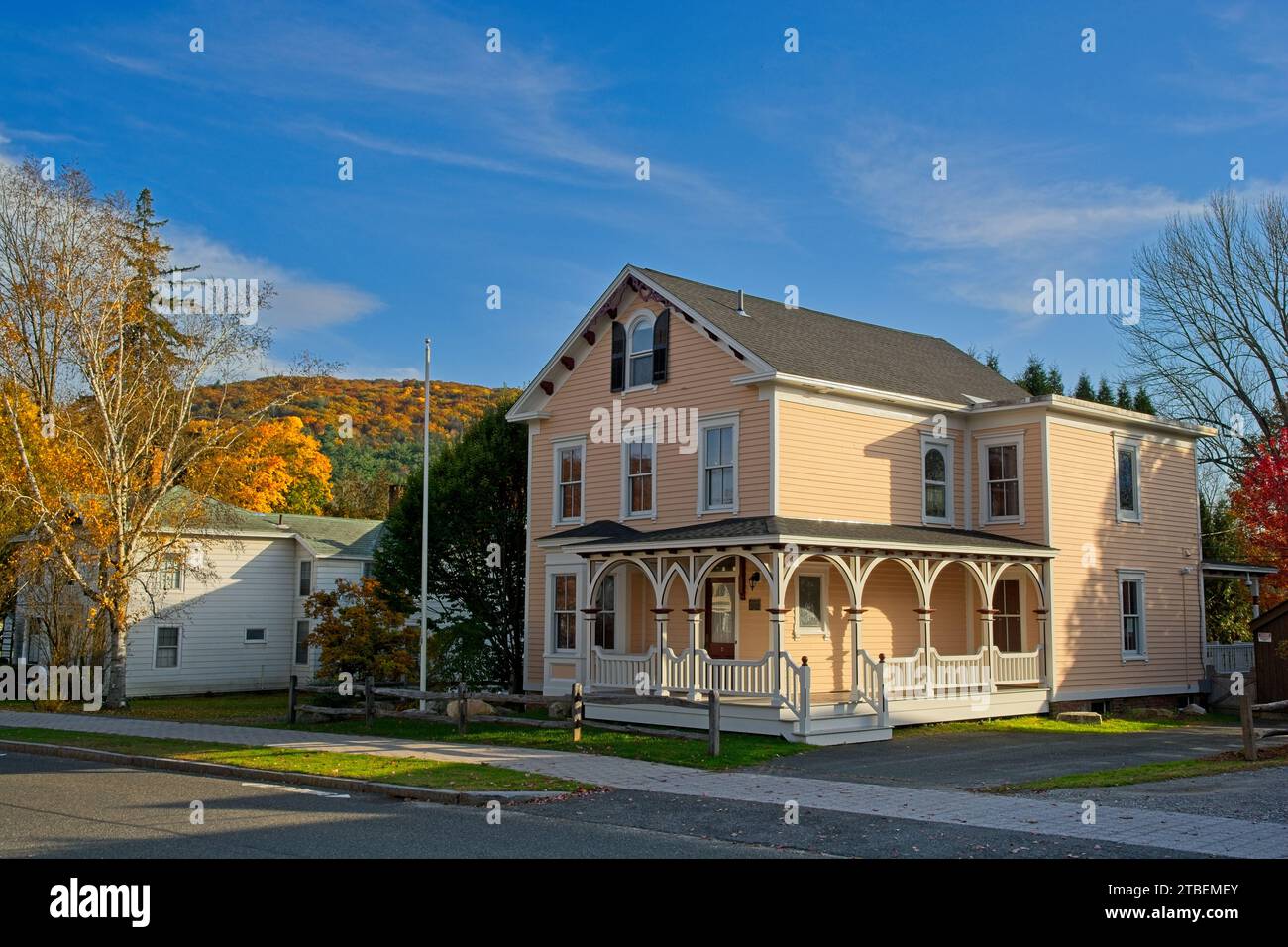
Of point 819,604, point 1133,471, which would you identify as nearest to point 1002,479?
point 1133,471

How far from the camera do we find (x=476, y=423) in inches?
1246

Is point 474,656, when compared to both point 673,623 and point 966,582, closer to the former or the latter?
point 673,623

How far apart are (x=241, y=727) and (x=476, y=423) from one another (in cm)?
1153

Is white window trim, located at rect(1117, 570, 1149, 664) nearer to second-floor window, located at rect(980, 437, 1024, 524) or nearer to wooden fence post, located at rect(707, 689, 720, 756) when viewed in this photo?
second-floor window, located at rect(980, 437, 1024, 524)

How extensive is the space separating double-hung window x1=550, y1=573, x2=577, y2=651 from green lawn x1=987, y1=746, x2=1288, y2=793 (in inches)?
498

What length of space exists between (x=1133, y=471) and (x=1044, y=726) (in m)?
7.98

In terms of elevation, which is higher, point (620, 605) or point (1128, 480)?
point (1128, 480)

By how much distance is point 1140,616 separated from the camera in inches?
1075

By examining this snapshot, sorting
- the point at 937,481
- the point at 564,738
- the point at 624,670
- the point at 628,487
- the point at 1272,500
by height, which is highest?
Result: the point at 937,481

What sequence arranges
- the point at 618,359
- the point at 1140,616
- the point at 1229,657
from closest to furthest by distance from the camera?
the point at 618,359
the point at 1140,616
the point at 1229,657

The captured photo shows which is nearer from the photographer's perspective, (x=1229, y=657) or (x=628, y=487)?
(x=628, y=487)

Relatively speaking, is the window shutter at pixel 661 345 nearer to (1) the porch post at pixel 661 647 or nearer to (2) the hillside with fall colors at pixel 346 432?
(1) the porch post at pixel 661 647

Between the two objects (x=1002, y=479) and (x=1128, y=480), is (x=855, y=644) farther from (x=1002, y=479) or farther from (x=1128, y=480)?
(x=1128, y=480)
